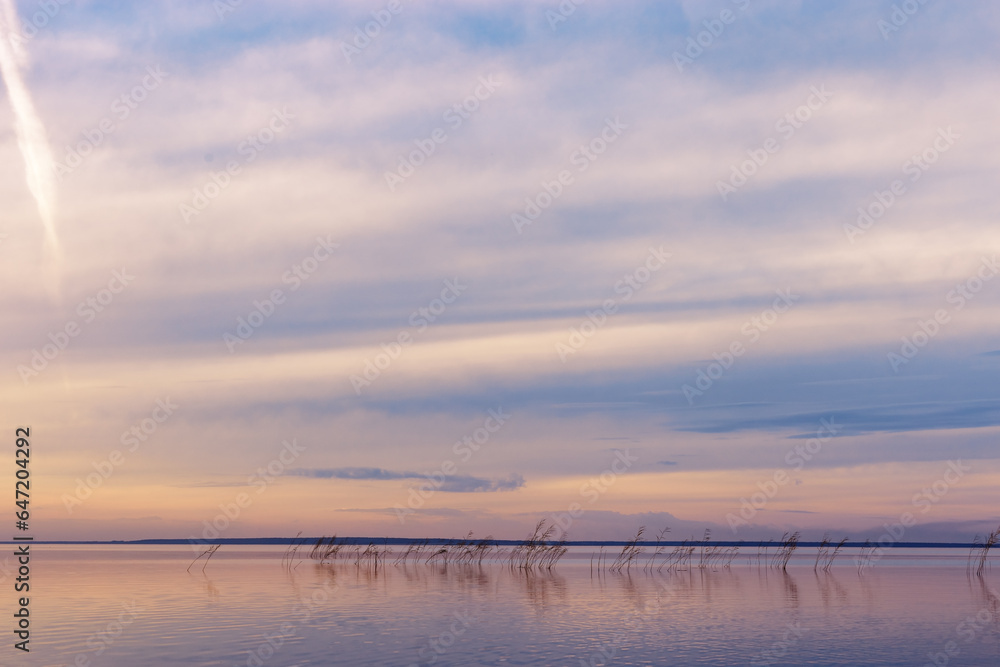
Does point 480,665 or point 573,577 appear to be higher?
point 573,577

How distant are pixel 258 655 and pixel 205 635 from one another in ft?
14.2

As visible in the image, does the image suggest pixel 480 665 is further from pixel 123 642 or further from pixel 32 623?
pixel 32 623

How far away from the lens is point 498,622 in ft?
105

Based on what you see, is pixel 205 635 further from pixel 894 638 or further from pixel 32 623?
pixel 894 638

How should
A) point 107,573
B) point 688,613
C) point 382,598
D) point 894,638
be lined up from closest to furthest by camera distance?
point 894,638 → point 688,613 → point 382,598 → point 107,573

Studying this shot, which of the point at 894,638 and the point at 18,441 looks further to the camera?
the point at 894,638

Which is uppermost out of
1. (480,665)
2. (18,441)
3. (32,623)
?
(18,441)

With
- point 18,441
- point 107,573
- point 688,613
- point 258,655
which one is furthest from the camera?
point 107,573

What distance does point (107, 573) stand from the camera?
59.0 m

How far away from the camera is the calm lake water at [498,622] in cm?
2444

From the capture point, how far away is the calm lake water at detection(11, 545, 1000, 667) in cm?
2444

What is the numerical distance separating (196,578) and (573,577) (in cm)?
2432

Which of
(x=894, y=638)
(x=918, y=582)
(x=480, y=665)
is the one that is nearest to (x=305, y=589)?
(x=480, y=665)

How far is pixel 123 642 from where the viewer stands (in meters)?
26.1
